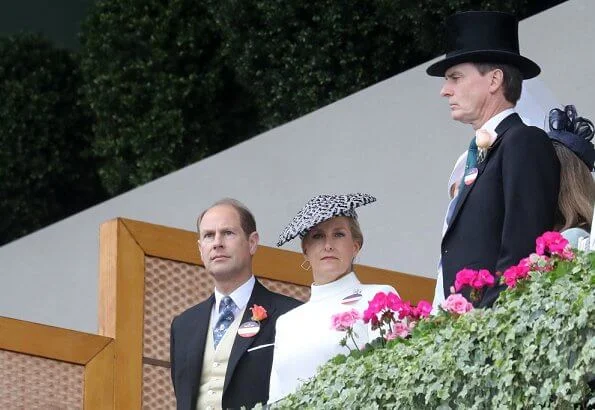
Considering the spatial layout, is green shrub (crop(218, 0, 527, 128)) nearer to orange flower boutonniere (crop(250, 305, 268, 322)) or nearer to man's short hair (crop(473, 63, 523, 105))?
orange flower boutonniere (crop(250, 305, 268, 322))

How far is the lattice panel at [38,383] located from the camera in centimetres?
571

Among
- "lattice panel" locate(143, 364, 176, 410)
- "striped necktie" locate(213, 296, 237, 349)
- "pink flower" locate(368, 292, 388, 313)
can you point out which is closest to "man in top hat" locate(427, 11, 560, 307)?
"pink flower" locate(368, 292, 388, 313)

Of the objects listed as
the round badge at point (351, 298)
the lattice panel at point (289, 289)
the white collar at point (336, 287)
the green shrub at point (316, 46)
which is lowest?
the round badge at point (351, 298)

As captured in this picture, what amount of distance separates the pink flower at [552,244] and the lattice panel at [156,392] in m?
2.40

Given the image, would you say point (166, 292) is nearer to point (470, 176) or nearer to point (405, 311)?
point (470, 176)

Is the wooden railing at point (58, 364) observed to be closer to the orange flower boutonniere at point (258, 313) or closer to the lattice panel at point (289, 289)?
the lattice panel at point (289, 289)

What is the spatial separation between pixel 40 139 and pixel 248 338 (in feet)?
19.1

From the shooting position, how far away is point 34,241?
8.64m

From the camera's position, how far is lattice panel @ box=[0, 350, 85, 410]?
18.7 ft

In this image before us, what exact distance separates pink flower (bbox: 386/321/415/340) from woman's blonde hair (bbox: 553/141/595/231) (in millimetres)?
488

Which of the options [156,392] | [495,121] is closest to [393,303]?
[495,121]

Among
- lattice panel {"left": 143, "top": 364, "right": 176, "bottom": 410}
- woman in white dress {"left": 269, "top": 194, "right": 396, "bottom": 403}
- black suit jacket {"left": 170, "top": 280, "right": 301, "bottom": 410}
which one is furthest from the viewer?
lattice panel {"left": 143, "top": 364, "right": 176, "bottom": 410}

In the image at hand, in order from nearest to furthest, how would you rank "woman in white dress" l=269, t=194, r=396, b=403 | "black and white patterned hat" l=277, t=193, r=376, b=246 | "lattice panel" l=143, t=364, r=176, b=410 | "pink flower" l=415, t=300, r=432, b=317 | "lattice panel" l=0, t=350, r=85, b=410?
"pink flower" l=415, t=300, r=432, b=317 < "woman in white dress" l=269, t=194, r=396, b=403 < "black and white patterned hat" l=277, t=193, r=376, b=246 < "lattice panel" l=0, t=350, r=85, b=410 < "lattice panel" l=143, t=364, r=176, b=410

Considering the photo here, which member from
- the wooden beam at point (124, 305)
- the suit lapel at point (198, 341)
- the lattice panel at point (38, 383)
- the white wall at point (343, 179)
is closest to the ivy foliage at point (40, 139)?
the white wall at point (343, 179)
